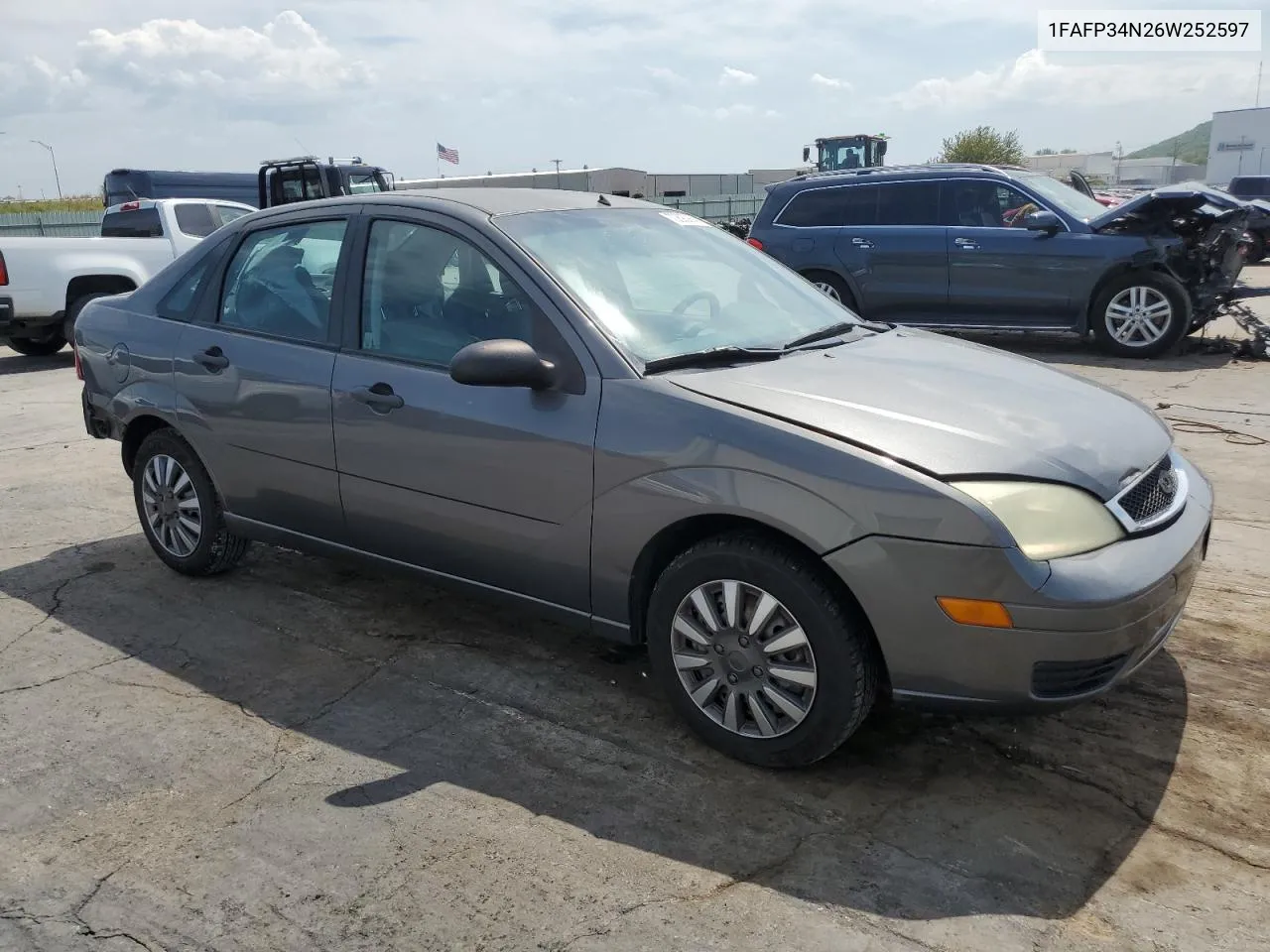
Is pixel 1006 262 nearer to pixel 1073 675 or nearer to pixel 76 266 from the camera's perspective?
pixel 1073 675

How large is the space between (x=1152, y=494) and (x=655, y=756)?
5.60 ft

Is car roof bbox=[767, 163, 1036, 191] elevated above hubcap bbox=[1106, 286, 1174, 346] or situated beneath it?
elevated above

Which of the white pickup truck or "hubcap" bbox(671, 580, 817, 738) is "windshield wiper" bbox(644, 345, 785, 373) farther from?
the white pickup truck

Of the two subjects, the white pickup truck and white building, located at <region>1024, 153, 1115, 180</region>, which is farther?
white building, located at <region>1024, 153, 1115, 180</region>

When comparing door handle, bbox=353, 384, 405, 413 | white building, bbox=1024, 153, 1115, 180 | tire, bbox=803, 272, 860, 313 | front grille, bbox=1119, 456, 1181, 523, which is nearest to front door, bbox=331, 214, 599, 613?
door handle, bbox=353, 384, 405, 413

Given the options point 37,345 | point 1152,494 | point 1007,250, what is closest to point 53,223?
point 37,345

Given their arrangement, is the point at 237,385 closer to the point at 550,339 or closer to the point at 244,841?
the point at 550,339

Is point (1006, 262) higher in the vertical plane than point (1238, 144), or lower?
lower

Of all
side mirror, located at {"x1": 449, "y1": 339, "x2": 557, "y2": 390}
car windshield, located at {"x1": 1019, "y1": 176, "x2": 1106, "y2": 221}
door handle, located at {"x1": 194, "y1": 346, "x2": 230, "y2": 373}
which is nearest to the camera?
side mirror, located at {"x1": 449, "y1": 339, "x2": 557, "y2": 390}

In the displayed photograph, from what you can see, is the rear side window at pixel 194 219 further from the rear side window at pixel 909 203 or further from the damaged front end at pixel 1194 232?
the damaged front end at pixel 1194 232

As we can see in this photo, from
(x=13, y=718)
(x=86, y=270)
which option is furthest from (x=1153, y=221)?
(x=86, y=270)

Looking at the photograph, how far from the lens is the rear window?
13.8 metres

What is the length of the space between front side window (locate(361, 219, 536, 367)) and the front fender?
69cm

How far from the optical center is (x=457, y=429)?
3758 mm
